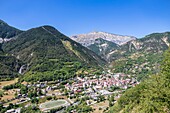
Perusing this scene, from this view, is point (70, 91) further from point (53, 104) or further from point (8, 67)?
point (8, 67)

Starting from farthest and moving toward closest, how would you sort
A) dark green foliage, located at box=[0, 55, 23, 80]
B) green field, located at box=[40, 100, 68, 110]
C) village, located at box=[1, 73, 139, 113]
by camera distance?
dark green foliage, located at box=[0, 55, 23, 80]
village, located at box=[1, 73, 139, 113]
green field, located at box=[40, 100, 68, 110]

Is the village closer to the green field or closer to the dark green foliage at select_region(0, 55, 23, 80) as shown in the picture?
the green field

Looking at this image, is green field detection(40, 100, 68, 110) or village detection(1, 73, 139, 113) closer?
green field detection(40, 100, 68, 110)

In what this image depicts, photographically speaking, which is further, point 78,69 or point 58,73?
point 78,69

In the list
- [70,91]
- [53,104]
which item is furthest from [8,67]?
[53,104]

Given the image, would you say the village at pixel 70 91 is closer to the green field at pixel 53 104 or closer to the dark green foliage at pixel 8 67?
the green field at pixel 53 104

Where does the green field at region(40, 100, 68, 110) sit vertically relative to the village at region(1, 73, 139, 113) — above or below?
below

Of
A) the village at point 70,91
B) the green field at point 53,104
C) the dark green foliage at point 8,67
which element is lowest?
the green field at point 53,104

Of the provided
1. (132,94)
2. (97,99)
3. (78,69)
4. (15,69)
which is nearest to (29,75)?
(15,69)

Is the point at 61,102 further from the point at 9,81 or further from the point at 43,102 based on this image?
the point at 9,81

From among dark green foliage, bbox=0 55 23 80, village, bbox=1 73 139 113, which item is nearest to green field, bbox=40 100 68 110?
village, bbox=1 73 139 113

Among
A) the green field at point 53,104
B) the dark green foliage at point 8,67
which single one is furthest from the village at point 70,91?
the dark green foliage at point 8,67
